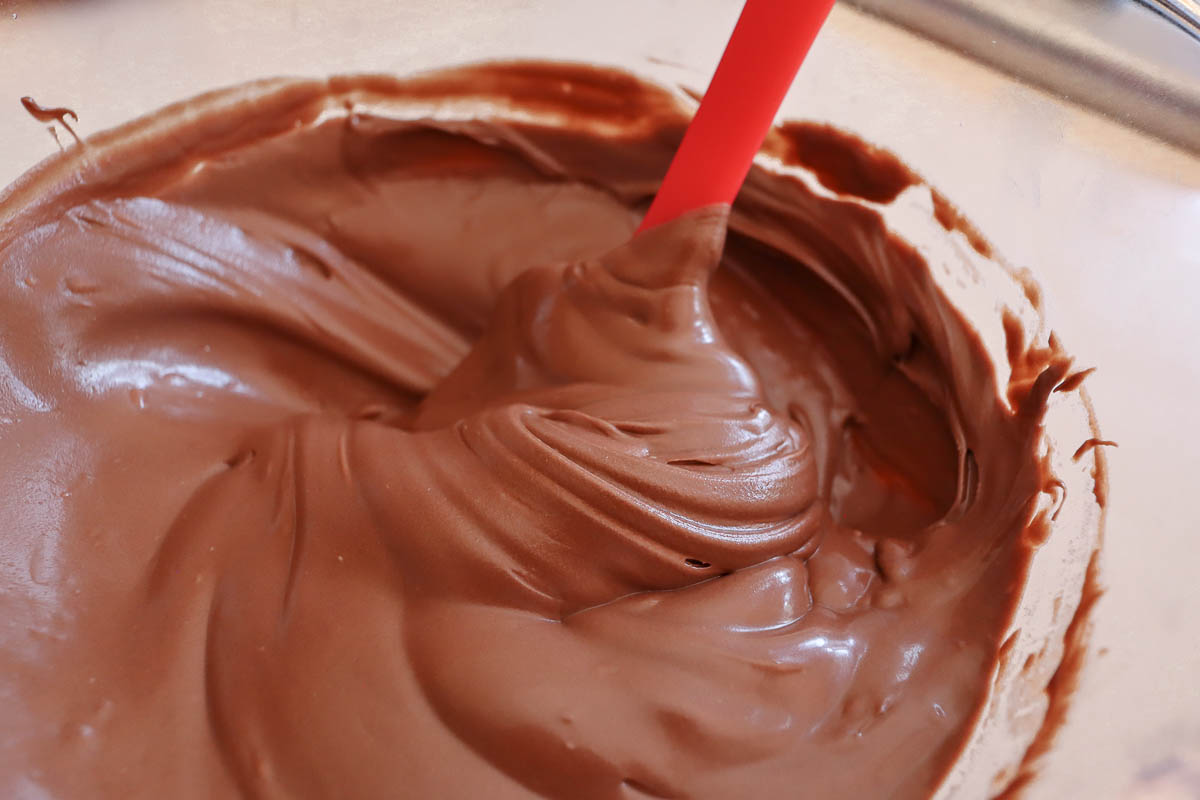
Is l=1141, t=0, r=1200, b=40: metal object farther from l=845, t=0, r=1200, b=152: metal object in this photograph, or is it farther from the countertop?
the countertop

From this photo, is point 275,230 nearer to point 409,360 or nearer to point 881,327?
point 409,360

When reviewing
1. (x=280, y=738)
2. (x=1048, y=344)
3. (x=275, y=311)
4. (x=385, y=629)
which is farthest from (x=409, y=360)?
(x=1048, y=344)

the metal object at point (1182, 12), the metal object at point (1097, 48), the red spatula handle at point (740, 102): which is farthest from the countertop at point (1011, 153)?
the red spatula handle at point (740, 102)

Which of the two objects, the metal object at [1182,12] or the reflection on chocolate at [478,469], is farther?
the metal object at [1182,12]

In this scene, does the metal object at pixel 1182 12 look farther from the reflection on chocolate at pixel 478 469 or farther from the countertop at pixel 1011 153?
the reflection on chocolate at pixel 478 469

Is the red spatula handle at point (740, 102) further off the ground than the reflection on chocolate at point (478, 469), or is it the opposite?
the red spatula handle at point (740, 102)
